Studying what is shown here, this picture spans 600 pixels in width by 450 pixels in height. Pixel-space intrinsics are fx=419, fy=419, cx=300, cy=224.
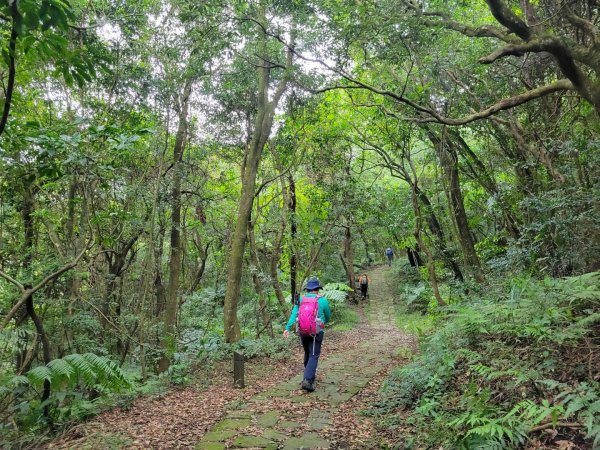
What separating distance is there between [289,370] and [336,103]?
897cm

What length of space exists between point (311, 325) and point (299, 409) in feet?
4.20

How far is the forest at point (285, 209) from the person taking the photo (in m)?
4.48

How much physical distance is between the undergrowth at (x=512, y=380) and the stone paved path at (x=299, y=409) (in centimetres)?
79

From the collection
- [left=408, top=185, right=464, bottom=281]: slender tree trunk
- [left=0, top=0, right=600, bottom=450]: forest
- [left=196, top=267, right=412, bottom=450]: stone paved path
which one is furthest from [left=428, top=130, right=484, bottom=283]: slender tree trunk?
[left=196, top=267, right=412, bottom=450]: stone paved path

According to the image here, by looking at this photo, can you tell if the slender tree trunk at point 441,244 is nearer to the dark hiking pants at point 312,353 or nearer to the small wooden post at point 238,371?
the dark hiking pants at point 312,353

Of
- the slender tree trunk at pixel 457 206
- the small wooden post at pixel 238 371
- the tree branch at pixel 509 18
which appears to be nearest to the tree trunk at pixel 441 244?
the slender tree trunk at pixel 457 206

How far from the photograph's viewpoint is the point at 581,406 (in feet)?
11.4

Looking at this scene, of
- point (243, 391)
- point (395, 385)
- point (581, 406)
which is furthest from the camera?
point (243, 391)

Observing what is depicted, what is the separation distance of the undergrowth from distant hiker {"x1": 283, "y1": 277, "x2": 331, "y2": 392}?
1215 mm

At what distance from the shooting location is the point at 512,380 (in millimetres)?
4441

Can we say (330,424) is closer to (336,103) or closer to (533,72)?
(533,72)

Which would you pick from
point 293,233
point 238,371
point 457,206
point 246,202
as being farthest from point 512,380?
point 293,233

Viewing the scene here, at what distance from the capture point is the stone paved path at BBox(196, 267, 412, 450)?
483 centimetres

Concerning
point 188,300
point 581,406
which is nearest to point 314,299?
point 581,406
